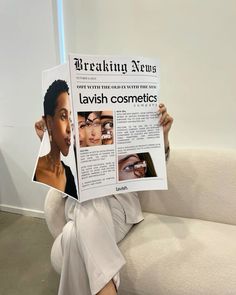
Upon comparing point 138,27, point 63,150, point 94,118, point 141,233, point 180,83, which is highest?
point 138,27

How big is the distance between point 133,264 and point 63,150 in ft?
1.60

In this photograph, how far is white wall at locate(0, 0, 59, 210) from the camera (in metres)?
1.77

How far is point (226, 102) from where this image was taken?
1465mm

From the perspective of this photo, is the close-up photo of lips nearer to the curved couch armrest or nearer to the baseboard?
the curved couch armrest

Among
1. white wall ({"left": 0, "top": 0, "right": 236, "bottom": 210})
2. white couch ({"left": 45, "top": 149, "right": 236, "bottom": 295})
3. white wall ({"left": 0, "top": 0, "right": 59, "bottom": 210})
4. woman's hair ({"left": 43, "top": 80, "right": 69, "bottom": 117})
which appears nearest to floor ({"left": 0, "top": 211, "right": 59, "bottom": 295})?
white wall ({"left": 0, "top": 0, "right": 59, "bottom": 210})

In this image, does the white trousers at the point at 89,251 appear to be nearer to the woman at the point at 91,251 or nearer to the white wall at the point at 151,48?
the woman at the point at 91,251

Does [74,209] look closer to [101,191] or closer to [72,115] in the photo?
[101,191]

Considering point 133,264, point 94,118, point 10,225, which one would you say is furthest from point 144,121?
point 10,225

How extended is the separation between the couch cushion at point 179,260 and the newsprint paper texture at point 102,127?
0.77 ft

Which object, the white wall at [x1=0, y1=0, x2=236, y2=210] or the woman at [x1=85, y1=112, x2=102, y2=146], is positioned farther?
the white wall at [x1=0, y1=0, x2=236, y2=210]

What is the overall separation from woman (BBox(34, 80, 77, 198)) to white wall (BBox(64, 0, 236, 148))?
71 cm

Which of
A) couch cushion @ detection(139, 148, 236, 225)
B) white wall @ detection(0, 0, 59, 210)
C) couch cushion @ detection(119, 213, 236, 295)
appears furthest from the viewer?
white wall @ detection(0, 0, 59, 210)

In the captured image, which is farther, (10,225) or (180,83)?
(10,225)

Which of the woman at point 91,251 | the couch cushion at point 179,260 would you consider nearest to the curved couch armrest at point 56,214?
the woman at point 91,251
